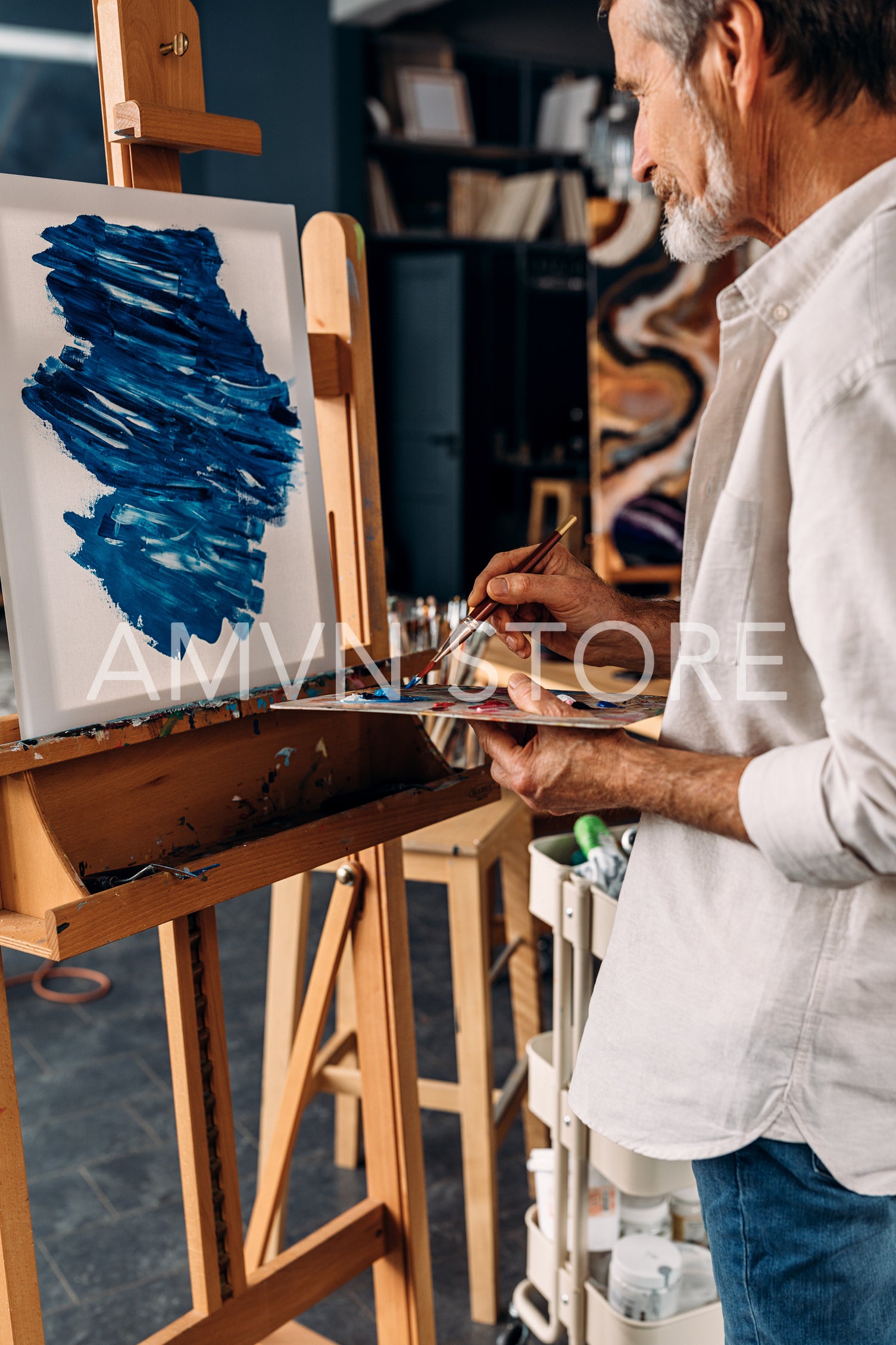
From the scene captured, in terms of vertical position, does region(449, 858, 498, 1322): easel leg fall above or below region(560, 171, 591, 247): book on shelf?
below

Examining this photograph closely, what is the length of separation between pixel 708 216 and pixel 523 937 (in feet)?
5.19

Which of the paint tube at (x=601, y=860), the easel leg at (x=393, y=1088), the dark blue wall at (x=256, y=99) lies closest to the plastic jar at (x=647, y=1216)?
the easel leg at (x=393, y=1088)

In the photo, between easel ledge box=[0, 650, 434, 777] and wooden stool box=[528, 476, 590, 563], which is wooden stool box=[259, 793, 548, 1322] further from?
wooden stool box=[528, 476, 590, 563]

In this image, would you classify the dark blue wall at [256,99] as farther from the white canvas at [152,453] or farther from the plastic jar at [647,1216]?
the plastic jar at [647,1216]

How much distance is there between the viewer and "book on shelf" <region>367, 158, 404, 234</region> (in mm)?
5773

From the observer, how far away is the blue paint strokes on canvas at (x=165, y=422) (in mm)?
1143

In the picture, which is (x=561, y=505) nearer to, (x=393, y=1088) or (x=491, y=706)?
(x=393, y=1088)

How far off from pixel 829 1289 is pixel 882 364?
28.6 inches

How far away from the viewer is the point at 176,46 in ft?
4.00

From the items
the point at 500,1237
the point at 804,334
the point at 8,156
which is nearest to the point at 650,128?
the point at 804,334

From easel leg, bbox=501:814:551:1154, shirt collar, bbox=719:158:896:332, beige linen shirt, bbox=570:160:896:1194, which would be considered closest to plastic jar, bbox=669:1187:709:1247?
easel leg, bbox=501:814:551:1154

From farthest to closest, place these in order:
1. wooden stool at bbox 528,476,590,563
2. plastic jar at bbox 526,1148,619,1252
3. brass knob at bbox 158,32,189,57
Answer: wooden stool at bbox 528,476,590,563 → plastic jar at bbox 526,1148,619,1252 → brass knob at bbox 158,32,189,57

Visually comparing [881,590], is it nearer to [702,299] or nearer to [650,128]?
[650,128]

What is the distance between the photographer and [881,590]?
78 cm
